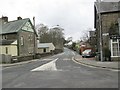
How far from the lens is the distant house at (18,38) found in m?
54.2

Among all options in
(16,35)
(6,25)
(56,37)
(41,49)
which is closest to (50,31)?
(56,37)

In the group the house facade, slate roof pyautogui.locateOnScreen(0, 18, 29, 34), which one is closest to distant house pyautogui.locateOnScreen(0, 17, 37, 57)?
slate roof pyautogui.locateOnScreen(0, 18, 29, 34)

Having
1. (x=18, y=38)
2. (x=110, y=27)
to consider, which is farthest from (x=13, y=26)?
(x=110, y=27)

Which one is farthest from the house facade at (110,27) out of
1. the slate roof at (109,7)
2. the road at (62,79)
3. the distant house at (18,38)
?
the distant house at (18,38)

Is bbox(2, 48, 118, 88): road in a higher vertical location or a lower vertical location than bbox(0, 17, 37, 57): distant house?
lower

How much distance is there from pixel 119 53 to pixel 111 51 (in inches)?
41.2

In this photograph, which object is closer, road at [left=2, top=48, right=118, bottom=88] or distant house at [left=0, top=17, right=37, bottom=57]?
road at [left=2, top=48, right=118, bottom=88]

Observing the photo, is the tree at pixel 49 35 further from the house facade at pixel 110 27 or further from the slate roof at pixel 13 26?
the house facade at pixel 110 27

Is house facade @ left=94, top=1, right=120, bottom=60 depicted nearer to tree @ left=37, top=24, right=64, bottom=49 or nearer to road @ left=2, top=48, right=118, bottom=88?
road @ left=2, top=48, right=118, bottom=88

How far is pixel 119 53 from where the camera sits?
35.9 m

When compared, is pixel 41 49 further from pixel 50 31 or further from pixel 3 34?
pixel 3 34

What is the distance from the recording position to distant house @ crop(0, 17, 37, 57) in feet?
178

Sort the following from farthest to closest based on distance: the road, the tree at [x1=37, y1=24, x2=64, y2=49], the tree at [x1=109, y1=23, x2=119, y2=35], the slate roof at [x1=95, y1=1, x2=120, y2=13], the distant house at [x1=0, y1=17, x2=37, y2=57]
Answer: the tree at [x1=37, y1=24, x2=64, y2=49] < the distant house at [x1=0, y1=17, x2=37, y2=57] < the slate roof at [x1=95, y1=1, x2=120, y2=13] < the tree at [x1=109, y1=23, x2=119, y2=35] < the road

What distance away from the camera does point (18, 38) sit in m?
56.7
